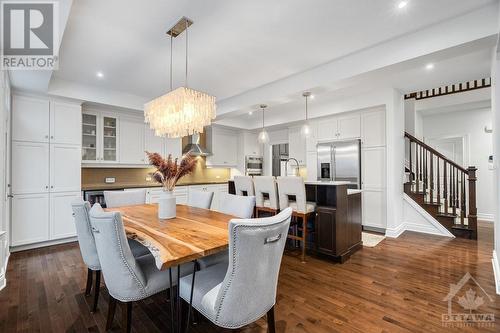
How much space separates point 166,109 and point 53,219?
2.92 m

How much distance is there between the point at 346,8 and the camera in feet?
6.95

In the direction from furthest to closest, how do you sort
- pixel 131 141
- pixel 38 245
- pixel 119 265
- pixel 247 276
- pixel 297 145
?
1. pixel 297 145
2. pixel 131 141
3. pixel 38 245
4. pixel 119 265
5. pixel 247 276

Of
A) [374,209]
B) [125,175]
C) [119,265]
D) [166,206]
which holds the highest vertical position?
[125,175]

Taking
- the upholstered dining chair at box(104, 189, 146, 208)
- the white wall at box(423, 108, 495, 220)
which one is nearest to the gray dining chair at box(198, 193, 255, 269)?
the upholstered dining chair at box(104, 189, 146, 208)

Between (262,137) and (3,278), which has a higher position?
(262,137)

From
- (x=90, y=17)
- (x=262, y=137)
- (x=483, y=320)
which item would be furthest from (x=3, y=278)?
(x=483, y=320)

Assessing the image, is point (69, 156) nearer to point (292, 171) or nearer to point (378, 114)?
point (292, 171)

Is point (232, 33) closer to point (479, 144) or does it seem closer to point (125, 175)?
point (125, 175)

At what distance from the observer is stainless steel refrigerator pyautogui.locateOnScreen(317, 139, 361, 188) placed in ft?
15.4

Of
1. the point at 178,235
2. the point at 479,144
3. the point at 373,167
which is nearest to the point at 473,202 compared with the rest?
the point at 373,167

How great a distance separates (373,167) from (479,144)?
3.00 m

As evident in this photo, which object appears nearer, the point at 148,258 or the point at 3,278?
the point at 148,258

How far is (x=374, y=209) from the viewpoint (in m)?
4.53

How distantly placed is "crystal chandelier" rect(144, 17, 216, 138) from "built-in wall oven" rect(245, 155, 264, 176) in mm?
3987
